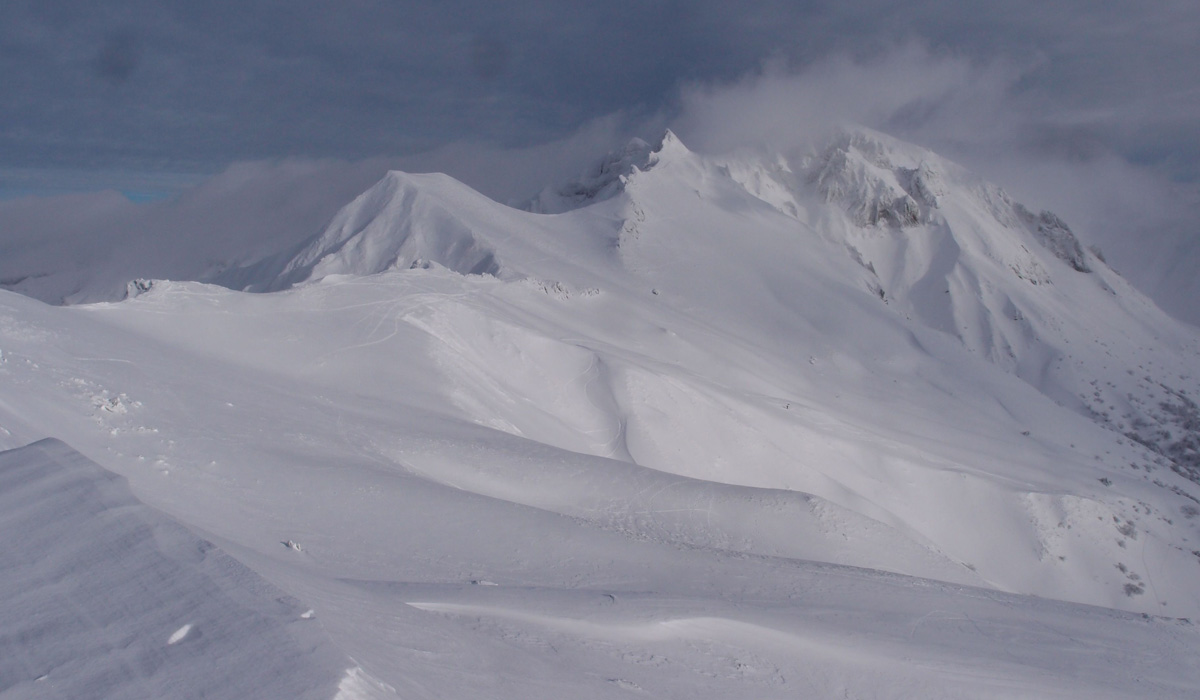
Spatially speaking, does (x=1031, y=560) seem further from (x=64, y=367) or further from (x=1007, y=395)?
(x=64, y=367)

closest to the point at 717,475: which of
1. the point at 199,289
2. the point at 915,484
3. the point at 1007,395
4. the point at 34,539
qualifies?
the point at 915,484

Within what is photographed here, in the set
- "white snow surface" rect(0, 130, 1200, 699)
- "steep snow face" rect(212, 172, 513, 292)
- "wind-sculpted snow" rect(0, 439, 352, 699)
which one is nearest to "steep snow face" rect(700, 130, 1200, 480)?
"white snow surface" rect(0, 130, 1200, 699)

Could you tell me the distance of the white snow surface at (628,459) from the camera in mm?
6848

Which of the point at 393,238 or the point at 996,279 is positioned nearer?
the point at 393,238

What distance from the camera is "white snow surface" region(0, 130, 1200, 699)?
6848mm

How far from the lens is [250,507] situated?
927cm

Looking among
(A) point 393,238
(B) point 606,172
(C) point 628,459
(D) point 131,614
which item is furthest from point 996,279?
(D) point 131,614

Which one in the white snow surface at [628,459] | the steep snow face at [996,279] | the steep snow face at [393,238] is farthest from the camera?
the steep snow face at [996,279]

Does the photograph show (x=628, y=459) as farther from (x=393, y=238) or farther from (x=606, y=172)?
(x=606, y=172)

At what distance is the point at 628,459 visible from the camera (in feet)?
79.4

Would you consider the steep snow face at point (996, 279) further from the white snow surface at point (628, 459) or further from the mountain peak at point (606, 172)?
the mountain peak at point (606, 172)

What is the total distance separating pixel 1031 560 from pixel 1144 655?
21437 mm

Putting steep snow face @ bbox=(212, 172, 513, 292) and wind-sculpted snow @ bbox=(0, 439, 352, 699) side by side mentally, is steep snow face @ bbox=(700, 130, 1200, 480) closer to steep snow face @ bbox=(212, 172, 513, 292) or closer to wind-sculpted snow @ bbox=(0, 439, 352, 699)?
steep snow face @ bbox=(212, 172, 513, 292)

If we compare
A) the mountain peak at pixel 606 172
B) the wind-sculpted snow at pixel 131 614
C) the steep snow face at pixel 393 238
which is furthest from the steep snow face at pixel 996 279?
the wind-sculpted snow at pixel 131 614
